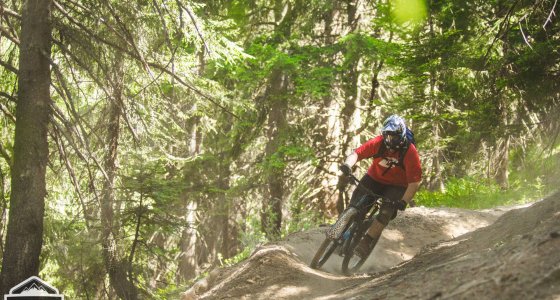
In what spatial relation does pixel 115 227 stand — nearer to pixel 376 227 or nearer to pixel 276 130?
pixel 376 227

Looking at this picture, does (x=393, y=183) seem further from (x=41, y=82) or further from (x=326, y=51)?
(x=326, y=51)

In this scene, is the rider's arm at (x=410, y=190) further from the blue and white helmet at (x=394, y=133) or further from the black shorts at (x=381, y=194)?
the blue and white helmet at (x=394, y=133)

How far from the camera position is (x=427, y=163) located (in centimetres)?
1570

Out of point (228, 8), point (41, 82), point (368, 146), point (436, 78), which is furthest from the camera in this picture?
point (228, 8)

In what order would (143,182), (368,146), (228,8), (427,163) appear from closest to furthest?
(368,146)
(143,182)
(427,163)
(228,8)

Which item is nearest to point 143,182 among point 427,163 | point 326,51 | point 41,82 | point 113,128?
point 113,128

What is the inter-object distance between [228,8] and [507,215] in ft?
37.4

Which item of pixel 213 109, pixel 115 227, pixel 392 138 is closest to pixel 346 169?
pixel 392 138

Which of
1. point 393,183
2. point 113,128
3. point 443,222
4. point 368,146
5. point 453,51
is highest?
point 453,51

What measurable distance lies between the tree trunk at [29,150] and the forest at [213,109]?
19mm

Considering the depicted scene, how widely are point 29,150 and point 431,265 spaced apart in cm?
564

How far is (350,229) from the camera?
845 centimetres

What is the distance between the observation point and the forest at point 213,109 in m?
7.61

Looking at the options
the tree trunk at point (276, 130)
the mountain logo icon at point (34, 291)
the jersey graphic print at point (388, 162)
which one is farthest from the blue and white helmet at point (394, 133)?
the tree trunk at point (276, 130)
